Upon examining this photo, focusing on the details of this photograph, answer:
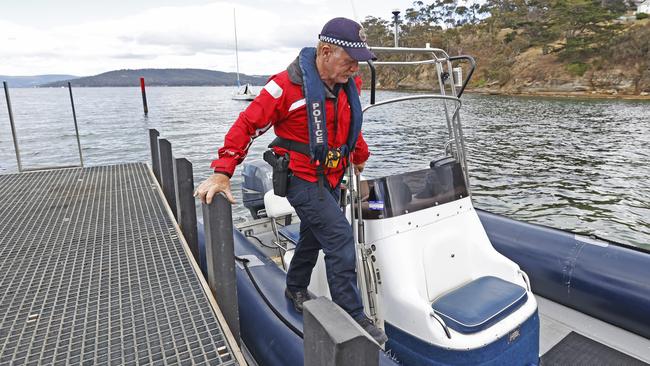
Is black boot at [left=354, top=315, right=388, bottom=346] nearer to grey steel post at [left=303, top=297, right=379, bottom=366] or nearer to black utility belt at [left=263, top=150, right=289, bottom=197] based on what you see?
black utility belt at [left=263, top=150, right=289, bottom=197]

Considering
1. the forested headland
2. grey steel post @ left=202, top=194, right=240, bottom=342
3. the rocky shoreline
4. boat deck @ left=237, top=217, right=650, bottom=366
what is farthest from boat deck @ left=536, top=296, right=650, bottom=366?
the rocky shoreline

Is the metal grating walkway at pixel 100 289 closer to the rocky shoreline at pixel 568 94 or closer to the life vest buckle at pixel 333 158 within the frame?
the life vest buckle at pixel 333 158

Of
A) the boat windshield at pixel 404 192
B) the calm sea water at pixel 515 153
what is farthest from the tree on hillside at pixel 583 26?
the boat windshield at pixel 404 192

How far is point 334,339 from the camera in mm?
1245

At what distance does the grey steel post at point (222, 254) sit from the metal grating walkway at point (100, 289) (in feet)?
0.40

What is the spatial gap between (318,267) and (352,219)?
28.3 inches

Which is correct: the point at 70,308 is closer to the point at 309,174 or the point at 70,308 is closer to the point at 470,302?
the point at 309,174

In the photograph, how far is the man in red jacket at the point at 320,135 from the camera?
2225mm

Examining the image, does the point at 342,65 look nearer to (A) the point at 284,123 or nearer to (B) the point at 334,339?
(A) the point at 284,123

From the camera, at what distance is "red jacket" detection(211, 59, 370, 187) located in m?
2.21

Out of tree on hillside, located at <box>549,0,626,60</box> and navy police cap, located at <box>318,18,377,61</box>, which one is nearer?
navy police cap, located at <box>318,18,377,61</box>

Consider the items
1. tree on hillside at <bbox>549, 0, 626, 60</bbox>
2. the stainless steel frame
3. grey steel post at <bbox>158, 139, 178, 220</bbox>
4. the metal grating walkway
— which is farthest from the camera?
tree on hillside at <bbox>549, 0, 626, 60</bbox>

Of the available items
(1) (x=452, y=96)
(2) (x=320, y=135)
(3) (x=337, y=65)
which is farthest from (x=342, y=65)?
(1) (x=452, y=96)

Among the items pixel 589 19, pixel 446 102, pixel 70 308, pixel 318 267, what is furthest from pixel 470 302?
pixel 589 19
